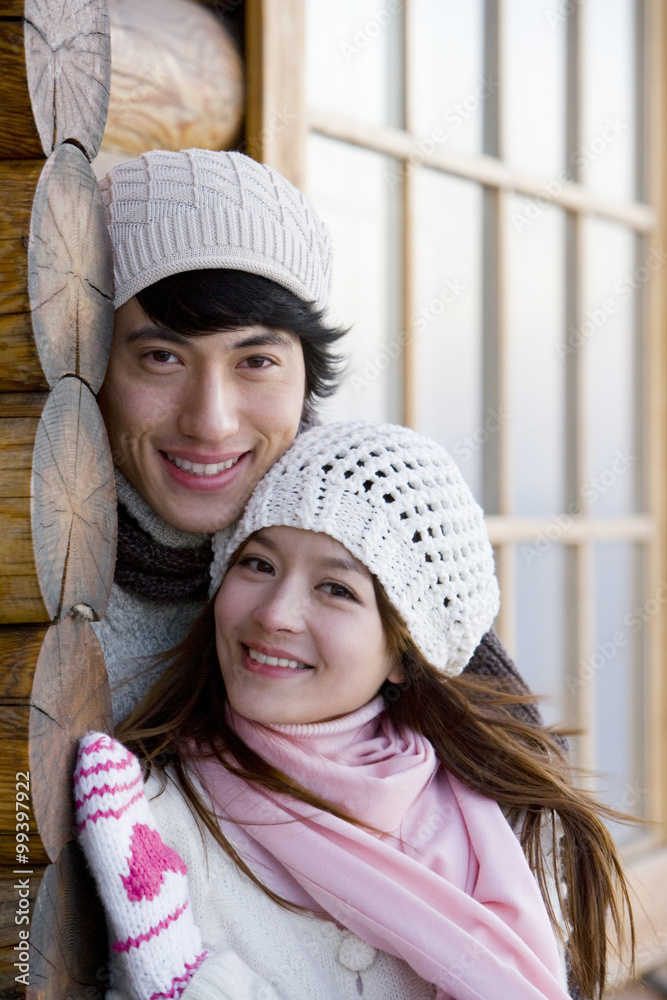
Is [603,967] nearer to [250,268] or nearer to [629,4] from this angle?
[250,268]

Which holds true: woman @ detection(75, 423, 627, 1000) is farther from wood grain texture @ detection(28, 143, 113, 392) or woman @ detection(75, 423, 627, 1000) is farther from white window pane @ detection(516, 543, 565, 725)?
white window pane @ detection(516, 543, 565, 725)

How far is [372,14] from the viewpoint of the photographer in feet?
8.00

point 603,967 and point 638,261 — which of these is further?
point 638,261

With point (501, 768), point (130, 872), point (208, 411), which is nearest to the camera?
point (130, 872)

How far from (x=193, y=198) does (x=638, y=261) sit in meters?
2.24

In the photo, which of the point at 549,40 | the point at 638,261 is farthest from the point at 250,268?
the point at 638,261

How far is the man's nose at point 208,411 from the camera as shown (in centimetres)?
142

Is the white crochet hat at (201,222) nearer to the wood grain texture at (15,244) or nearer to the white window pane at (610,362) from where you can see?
the wood grain texture at (15,244)

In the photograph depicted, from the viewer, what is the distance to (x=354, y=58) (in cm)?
238

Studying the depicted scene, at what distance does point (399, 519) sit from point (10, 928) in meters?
0.70

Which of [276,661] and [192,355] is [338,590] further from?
[192,355]

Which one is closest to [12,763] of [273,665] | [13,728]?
[13,728]

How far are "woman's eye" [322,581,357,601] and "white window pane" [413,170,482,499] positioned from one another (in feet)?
3.90

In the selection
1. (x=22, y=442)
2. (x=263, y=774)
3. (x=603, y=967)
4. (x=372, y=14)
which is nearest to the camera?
(x=22, y=442)
